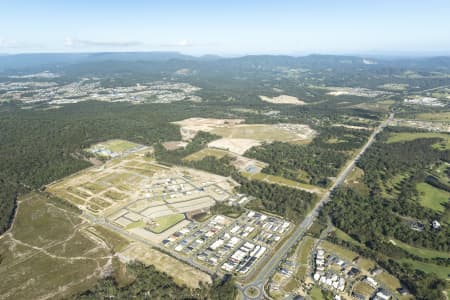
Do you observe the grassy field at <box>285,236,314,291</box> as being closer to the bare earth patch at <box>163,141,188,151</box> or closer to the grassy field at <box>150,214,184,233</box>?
the grassy field at <box>150,214,184,233</box>

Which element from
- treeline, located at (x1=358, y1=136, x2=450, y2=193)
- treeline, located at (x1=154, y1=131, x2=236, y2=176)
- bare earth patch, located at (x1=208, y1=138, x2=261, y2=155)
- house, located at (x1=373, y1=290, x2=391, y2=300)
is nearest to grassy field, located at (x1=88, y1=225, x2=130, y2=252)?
treeline, located at (x1=154, y1=131, x2=236, y2=176)

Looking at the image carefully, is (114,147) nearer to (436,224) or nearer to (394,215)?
(394,215)

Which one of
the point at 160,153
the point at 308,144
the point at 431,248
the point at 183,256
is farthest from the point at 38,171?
A: the point at 431,248

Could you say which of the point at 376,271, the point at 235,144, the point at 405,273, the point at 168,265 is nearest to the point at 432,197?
the point at 405,273

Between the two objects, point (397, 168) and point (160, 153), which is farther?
point (160, 153)

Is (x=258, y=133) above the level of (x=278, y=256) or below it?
below

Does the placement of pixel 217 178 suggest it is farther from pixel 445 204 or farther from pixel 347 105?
pixel 347 105

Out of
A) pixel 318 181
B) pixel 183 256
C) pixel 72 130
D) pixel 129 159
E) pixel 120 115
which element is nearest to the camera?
pixel 183 256
